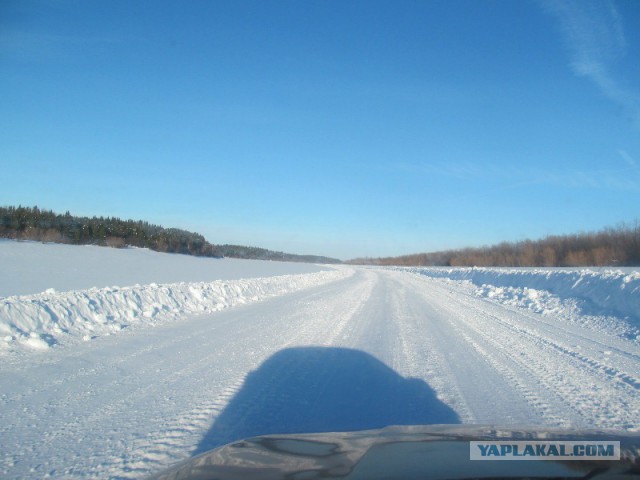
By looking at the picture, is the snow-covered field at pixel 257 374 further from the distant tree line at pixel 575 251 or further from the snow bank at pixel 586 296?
the distant tree line at pixel 575 251

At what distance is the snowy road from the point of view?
4062 millimetres

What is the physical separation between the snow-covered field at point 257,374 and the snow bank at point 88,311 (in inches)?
1.7

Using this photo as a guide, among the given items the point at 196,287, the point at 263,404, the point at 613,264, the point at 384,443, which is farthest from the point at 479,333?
the point at 613,264

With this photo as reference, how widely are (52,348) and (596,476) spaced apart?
25.5 feet

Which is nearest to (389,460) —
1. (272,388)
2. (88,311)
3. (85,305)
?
(272,388)

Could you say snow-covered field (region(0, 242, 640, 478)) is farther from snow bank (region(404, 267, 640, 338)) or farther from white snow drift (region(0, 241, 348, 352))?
snow bank (region(404, 267, 640, 338))

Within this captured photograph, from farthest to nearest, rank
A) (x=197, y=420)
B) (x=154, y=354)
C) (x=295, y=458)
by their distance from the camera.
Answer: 1. (x=154, y=354)
2. (x=197, y=420)
3. (x=295, y=458)

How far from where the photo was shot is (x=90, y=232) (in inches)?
1470

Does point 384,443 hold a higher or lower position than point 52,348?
higher

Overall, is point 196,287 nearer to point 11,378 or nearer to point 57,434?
point 11,378

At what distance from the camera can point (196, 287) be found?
16828 mm

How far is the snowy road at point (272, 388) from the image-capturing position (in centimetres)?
406

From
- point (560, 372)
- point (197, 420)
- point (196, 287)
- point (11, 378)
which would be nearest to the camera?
point (197, 420)

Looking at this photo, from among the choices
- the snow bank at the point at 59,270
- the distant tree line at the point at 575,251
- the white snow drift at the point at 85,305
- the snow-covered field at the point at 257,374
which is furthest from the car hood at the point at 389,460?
Answer: the distant tree line at the point at 575,251
